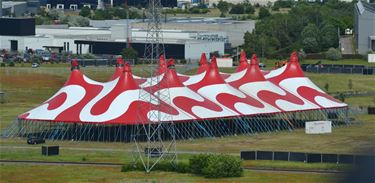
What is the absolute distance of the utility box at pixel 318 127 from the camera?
61.3 metres

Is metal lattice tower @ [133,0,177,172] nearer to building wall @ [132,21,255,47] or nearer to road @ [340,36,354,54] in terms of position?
road @ [340,36,354,54]

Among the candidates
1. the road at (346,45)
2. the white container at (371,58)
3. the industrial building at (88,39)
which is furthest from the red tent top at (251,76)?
the road at (346,45)

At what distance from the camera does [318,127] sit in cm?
6162

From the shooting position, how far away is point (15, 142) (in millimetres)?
56531

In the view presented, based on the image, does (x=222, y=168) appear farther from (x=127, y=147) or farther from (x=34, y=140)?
(x=34, y=140)

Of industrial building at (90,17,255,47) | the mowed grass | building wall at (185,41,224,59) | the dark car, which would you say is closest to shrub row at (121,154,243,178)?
the mowed grass

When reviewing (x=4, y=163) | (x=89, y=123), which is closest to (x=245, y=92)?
(x=89, y=123)

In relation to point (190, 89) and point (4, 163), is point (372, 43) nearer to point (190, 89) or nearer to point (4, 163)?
point (190, 89)

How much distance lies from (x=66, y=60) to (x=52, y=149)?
76846 mm

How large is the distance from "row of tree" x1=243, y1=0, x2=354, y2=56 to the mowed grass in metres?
91.2

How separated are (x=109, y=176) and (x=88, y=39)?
105826mm

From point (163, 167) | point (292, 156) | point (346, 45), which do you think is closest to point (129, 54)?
point (346, 45)

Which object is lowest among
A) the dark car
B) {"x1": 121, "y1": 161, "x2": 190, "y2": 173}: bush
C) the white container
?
the dark car

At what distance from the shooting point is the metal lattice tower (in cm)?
4534
